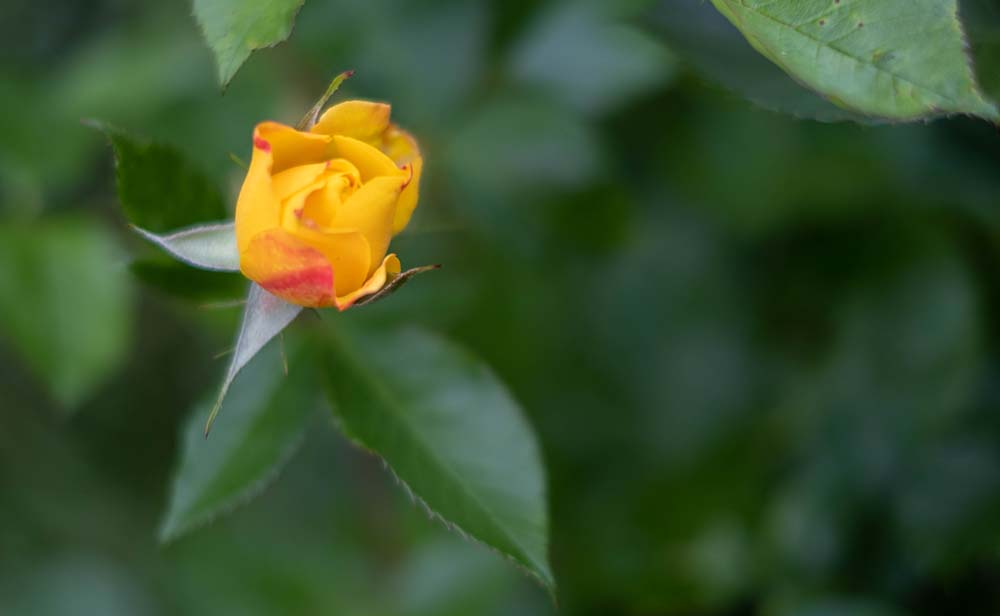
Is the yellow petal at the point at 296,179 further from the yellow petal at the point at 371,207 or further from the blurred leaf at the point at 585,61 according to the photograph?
the blurred leaf at the point at 585,61

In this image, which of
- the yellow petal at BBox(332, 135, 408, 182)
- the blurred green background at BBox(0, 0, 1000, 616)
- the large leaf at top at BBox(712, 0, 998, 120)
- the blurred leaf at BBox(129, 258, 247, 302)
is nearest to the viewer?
the large leaf at top at BBox(712, 0, 998, 120)

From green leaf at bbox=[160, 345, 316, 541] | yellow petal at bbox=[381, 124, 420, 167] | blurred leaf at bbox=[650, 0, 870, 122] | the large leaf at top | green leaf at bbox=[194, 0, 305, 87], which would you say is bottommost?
green leaf at bbox=[160, 345, 316, 541]

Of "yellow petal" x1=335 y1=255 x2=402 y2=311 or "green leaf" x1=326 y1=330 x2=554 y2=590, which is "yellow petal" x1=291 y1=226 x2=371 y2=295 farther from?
"green leaf" x1=326 y1=330 x2=554 y2=590

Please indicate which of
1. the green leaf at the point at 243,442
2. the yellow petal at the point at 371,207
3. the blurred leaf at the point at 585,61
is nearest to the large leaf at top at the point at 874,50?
the yellow petal at the point at 371,207

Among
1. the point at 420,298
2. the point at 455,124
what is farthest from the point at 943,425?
the point at 455,124

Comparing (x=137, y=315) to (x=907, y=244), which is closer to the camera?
(x=907, y=244)

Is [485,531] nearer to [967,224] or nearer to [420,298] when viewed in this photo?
[420,298]

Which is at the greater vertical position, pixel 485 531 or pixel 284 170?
pixel 284 170

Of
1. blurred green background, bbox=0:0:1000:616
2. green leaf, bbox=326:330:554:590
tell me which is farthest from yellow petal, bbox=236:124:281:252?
blurred green background, bbox=0:0:1000:616
